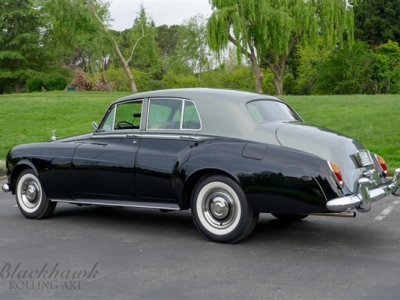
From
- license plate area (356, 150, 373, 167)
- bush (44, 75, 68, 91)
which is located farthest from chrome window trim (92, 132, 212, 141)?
bush (44, 75, 68, 91)

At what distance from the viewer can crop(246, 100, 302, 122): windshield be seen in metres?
6.65

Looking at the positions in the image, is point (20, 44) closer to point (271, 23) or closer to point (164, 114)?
point (271, 23)

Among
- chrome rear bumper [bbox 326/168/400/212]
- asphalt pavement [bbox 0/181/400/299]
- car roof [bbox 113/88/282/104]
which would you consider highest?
car roof [bbox 113/88/282/104]

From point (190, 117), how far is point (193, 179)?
801 mm

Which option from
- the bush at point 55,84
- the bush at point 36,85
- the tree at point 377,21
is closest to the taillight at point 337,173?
the bush at point 55,84

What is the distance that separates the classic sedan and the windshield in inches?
0.7

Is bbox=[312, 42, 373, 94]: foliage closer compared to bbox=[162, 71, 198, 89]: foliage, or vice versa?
bbox=[312, 42, 373, 94]: foliage

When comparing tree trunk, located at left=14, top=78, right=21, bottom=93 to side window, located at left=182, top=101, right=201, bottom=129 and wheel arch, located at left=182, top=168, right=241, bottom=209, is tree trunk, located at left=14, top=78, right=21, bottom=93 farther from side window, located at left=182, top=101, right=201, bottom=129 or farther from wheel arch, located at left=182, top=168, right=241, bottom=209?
wheel arch, located at left=182, top=168, right=241, bottom=209

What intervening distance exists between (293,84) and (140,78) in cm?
1769

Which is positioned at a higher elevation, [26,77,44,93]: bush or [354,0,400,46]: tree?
[354,0,400,46]: tree

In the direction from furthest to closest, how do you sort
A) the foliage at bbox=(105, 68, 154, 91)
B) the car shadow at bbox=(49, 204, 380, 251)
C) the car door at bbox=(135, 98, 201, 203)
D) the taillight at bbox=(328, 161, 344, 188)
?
1. the foliage at bbox=(105, 68, 154, 91)
2. the car door at bbox=(135, 98, 201, 203)
3. the car shadow at bbox=(49, 204, 380, 251)
4. the taillight at bbox=(328, 161, 344, 188)

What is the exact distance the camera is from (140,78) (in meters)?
64.7

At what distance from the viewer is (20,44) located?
182 ft

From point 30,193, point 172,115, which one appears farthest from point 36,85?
point 172,115
